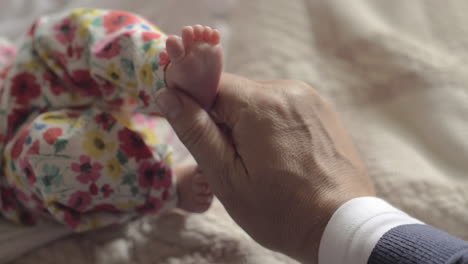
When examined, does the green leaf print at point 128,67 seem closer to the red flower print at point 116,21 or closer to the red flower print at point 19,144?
the red flower print at point 116,21

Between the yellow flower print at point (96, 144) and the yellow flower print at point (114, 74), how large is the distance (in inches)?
3.5

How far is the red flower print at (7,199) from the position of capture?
2.60 ft

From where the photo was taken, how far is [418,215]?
2.57 ft

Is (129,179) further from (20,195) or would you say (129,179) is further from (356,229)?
(356,229)

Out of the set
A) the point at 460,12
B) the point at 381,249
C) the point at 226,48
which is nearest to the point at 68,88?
the point at 226,48

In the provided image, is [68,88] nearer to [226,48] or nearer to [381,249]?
[226,48]

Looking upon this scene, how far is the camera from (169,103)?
642 millimetres

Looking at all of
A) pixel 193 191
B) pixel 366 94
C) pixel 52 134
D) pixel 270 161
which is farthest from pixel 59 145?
pixel 366 94

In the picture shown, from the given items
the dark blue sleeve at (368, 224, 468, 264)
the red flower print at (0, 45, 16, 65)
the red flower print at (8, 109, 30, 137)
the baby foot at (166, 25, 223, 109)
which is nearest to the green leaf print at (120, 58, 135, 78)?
the baby foot at (166, 25, 223, 109)

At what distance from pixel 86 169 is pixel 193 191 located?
0.57ft

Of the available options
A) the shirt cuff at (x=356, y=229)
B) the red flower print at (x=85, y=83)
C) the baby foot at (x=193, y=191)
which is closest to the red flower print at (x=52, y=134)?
the red flower print at (x=85, y=83)

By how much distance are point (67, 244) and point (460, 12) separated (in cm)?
92

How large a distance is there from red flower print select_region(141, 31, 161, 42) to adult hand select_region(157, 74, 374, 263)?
12 centimetres

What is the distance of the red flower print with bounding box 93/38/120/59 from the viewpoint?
2.45 feet
